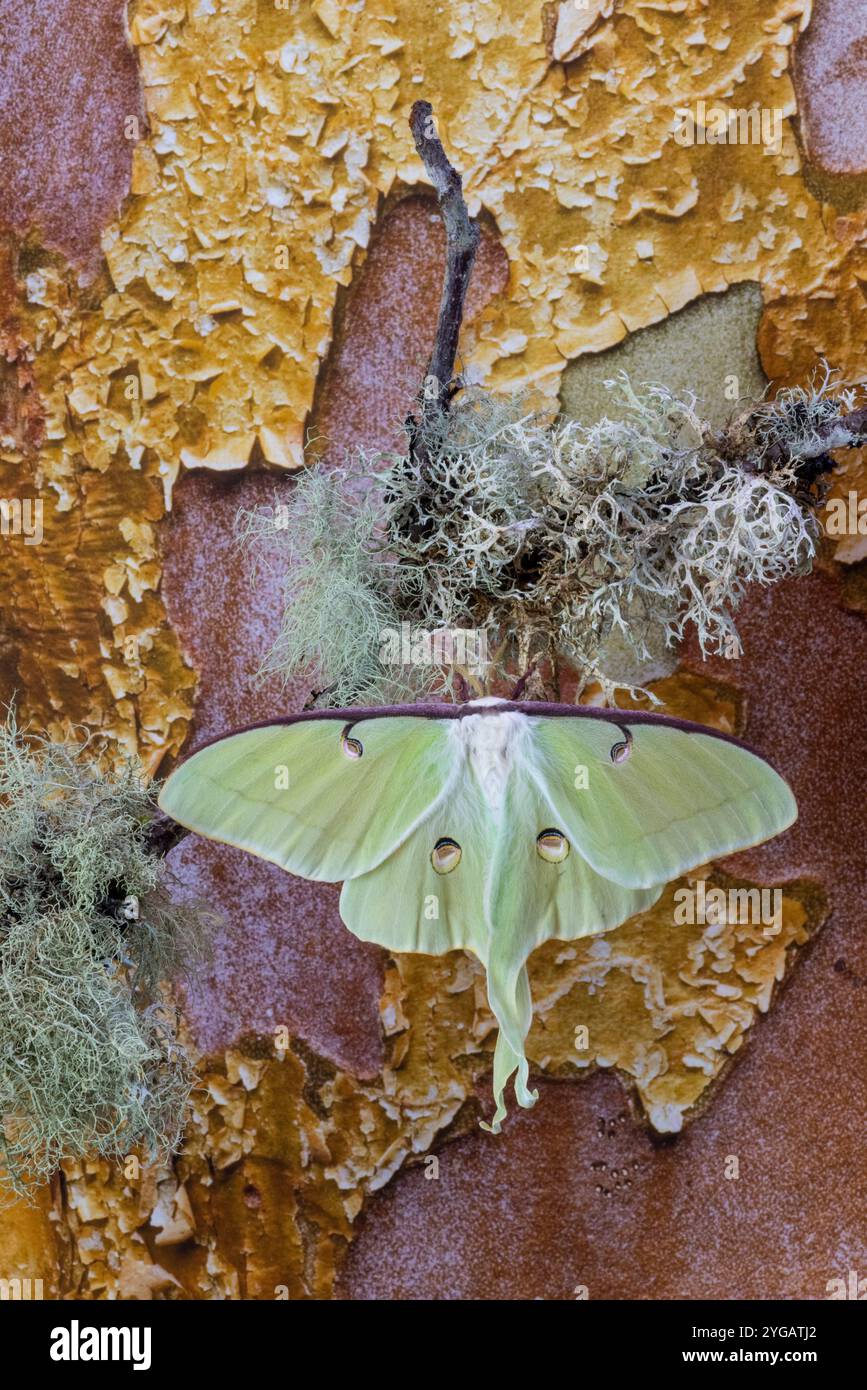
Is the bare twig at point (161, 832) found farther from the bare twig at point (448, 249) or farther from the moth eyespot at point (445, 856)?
the bare twig at point (448, 249)

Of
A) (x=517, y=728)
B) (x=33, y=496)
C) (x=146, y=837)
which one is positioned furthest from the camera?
(x=33, y=496)

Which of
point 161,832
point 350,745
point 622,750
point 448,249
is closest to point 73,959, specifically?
point 161,832

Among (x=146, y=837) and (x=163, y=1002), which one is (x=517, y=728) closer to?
(x=146, y=837)

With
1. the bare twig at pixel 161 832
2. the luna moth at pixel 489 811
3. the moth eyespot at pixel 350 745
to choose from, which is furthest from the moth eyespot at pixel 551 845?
the bare twig at pixel 161 832

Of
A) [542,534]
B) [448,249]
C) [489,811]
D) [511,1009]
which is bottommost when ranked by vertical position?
[511,1009]

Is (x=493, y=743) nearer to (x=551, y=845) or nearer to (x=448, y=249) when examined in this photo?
(x=551, y=845)

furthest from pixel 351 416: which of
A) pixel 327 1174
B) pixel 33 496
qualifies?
pixel 327 1174
